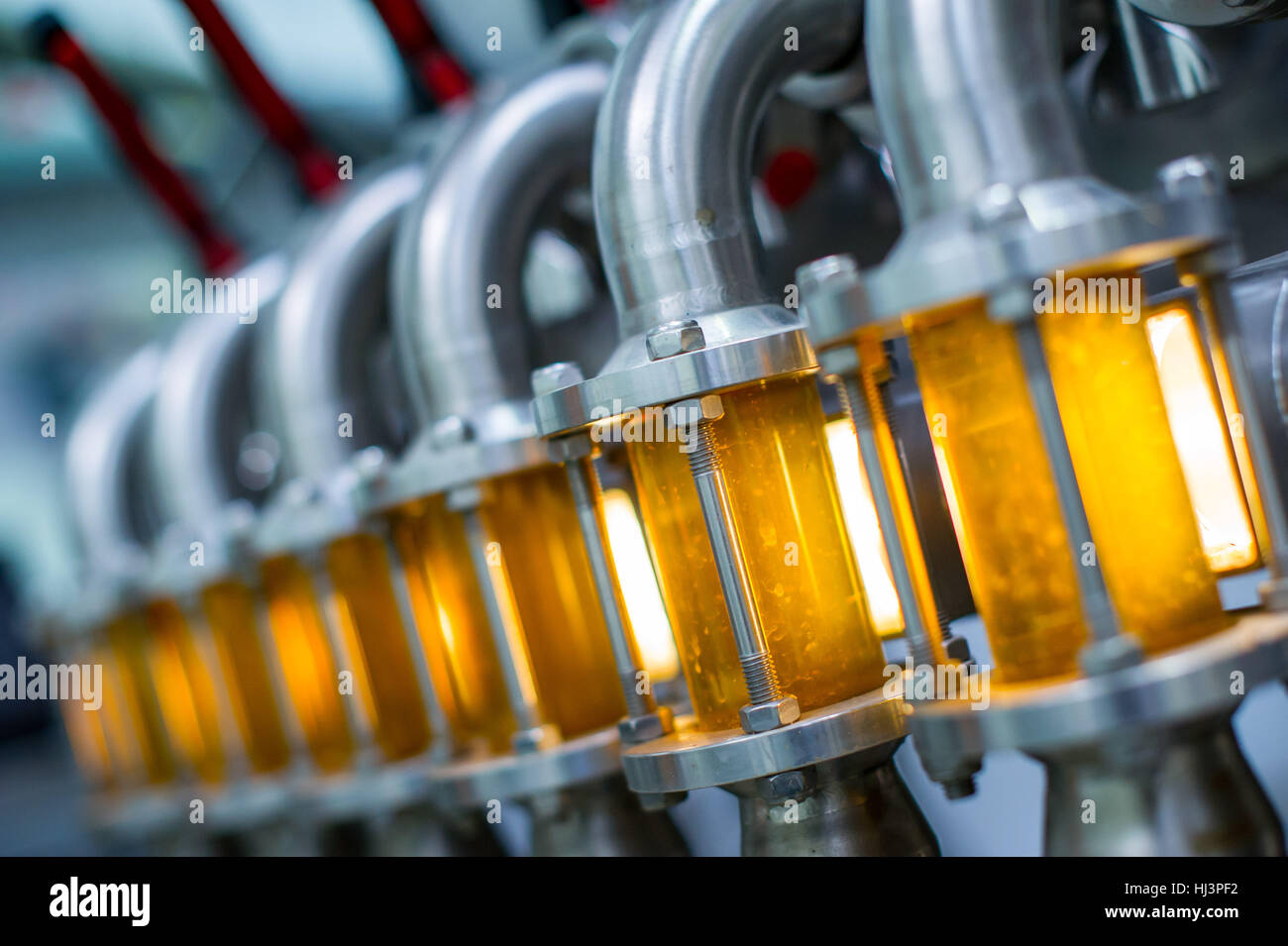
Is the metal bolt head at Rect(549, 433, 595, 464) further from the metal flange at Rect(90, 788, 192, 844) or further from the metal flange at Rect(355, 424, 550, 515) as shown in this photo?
the metal flange at Rect(90, 788, 192, 844)

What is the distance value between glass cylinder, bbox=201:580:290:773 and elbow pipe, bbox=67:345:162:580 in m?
0.23

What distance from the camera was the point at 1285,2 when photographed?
67 cm

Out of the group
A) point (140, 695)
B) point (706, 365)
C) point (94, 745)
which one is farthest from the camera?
point (94, 745)

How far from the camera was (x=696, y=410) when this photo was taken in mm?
669

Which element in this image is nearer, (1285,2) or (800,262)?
(1285,2)

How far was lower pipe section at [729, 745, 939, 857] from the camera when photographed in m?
0.70

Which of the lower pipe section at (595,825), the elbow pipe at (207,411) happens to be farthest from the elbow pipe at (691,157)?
the elbow pipe at (207,411)

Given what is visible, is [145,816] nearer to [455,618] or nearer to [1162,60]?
[455,618]

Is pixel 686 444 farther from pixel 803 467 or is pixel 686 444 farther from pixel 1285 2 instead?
pixel 1285 2

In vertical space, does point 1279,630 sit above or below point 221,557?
below

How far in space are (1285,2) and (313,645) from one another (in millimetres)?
913

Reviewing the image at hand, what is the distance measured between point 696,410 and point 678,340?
4 cm

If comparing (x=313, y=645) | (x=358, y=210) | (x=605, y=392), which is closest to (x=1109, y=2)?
(x=605, y=392)

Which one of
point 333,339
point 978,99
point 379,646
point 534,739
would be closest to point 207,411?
point 333,339
